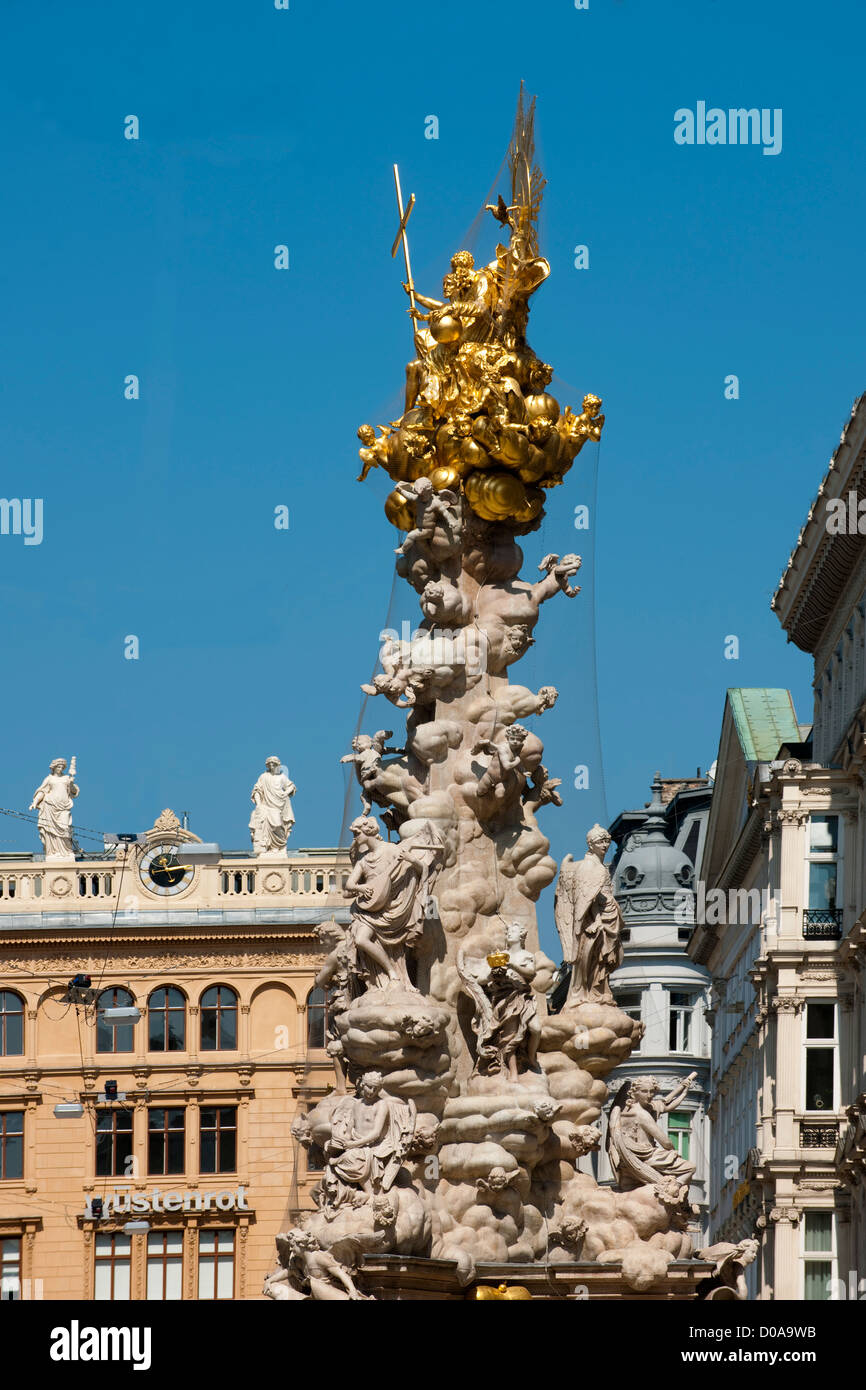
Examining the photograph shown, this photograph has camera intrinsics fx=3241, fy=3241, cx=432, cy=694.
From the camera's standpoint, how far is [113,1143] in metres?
81.4

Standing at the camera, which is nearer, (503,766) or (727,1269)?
(727,1269)

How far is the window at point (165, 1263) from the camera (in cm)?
7931

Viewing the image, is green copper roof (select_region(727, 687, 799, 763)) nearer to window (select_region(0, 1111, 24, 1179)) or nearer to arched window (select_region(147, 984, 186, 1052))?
arched window (select_region(147, 984, 186, 1052))

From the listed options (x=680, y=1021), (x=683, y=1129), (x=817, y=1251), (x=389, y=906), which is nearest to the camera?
(x=389, y=906)

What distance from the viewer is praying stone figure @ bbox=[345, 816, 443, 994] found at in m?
26.0

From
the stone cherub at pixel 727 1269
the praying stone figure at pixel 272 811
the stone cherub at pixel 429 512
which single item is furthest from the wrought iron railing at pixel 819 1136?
the stone cherub at pixel 429 512

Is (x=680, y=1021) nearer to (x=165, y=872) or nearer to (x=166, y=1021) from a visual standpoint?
(x=166, y=1021)

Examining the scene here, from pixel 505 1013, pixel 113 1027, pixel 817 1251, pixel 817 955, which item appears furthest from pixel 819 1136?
pixel 505 1013

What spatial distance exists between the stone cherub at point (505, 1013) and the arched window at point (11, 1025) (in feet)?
189

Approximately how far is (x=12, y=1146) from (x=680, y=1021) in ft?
74.2

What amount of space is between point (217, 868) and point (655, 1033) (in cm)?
1858

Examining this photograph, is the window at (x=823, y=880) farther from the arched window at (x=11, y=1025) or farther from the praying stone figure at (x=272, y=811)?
the arched window at (x=11, y=1025)

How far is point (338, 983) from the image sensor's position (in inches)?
1057
